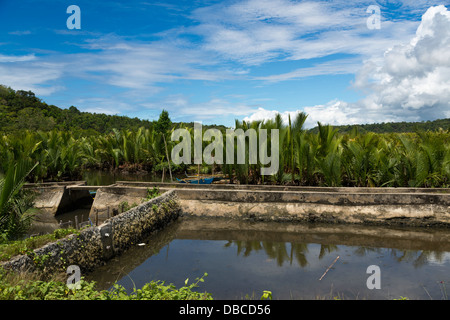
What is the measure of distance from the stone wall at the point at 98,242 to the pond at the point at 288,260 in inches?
8.0

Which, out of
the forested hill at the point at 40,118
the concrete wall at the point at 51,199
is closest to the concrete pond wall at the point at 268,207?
the concrete wall at the point at 51,199

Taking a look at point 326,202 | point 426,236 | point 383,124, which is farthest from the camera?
point 383,124

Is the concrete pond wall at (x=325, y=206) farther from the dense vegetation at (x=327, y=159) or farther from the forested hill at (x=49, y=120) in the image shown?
the forested hill at (x=49, y=120)

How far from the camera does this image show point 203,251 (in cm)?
657

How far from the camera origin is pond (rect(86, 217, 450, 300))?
4.80m

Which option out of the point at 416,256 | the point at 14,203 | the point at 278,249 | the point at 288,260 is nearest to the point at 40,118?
the point at 14,203

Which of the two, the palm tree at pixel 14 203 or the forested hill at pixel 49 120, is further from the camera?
the forested hill at pixel 49 120

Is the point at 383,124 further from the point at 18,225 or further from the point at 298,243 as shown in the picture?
the point at 18,225

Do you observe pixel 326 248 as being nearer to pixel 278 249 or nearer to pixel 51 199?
pixel 278 249

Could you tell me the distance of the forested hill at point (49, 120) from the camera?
35575 mm

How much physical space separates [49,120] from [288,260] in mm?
39314

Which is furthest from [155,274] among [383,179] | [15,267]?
[383,179]

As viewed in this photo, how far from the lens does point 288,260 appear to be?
20.0 feet
